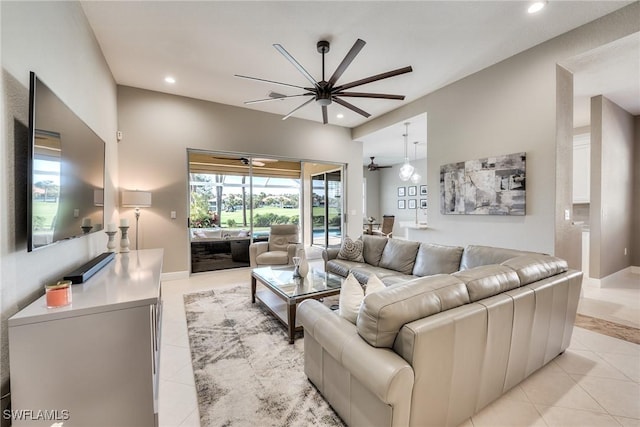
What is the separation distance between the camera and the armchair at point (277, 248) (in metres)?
4.33

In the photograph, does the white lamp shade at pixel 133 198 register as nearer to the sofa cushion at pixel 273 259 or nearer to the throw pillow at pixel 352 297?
the sofa cushion at pixel 273 259

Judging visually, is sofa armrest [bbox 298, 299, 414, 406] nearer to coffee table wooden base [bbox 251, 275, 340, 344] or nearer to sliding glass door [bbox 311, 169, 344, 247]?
coffee table wooden base [bbox 251, 275, 340, 344]

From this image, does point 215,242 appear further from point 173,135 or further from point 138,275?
point 138,275

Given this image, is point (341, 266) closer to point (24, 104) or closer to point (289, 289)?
point (289, 289)

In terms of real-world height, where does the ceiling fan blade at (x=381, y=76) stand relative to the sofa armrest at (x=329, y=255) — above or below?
above

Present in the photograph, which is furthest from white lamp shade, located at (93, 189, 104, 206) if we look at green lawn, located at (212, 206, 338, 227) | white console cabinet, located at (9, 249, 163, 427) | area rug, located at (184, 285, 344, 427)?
green lawn, located at (212, 206, 338, 227)

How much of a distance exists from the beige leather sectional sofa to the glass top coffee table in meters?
0.65

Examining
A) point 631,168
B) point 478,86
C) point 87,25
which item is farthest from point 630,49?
point 87,25

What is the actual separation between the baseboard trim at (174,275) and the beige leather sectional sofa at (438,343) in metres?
3.70

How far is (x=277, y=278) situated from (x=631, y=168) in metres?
6.65

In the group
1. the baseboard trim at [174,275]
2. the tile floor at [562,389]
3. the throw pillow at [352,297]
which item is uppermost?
the throw pillow at [352,297]

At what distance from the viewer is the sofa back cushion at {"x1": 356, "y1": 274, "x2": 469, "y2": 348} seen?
123 cm

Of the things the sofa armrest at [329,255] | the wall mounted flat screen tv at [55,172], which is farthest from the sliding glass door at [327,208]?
the wall mounted flat screen tv at [55,172]

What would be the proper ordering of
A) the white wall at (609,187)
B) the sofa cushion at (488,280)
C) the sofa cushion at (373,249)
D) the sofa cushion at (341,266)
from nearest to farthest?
the sofa cushion at (488,280) → the sofa cushion at (341,266) → the sofa cushion at (373,249) → the white wall at (609,187)
